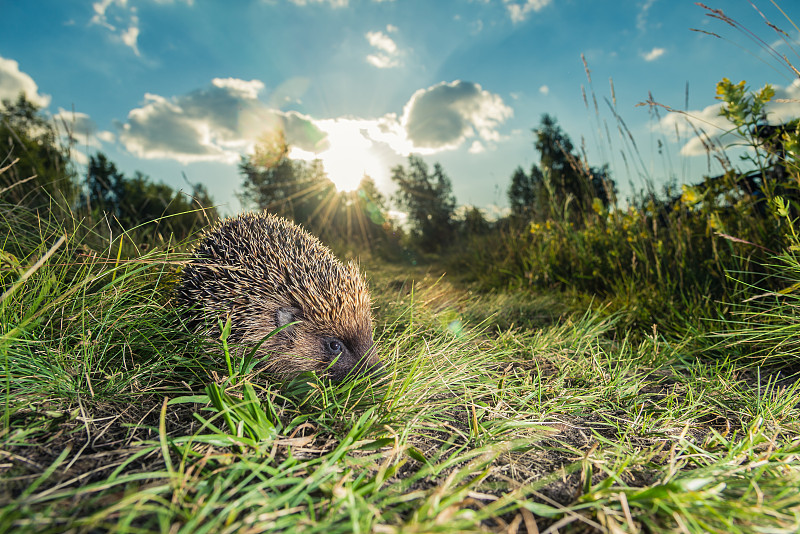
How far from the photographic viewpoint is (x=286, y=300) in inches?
112

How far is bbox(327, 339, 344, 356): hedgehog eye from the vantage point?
109 inches

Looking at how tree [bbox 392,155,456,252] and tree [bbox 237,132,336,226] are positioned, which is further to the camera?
tree [bbox 392,155,456,252]

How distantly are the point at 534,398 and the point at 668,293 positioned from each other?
2.43 metres

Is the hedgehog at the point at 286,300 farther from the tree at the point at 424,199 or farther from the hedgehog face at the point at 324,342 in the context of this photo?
the tree at the point at 424,199

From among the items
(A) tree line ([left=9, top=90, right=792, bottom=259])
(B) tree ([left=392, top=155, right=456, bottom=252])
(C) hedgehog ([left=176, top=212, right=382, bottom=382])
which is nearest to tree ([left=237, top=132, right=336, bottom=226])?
(A) tree line ([left=9, top=90, right=792, bottom=259])

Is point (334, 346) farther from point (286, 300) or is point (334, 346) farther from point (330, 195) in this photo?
point (330, 195)

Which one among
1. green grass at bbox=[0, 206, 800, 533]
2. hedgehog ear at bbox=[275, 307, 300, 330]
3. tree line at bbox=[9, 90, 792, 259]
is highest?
tree line at bbox=[9, 90, 792, 259]

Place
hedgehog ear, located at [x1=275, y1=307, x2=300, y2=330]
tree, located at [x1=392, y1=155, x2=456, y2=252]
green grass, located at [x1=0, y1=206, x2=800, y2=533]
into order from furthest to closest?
tree, located at [x1=392, y1=155, x2=456, y2=252] < hedgehog ear, located at [x1=275, y1=307, x2=300, y2=330] < green grass, located at [x1=0, y1=206, x2=800, y2=533]

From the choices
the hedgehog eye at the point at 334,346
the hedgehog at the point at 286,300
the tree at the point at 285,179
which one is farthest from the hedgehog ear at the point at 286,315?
the tree at the point at 285,179

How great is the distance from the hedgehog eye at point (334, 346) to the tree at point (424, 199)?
78.1 ft

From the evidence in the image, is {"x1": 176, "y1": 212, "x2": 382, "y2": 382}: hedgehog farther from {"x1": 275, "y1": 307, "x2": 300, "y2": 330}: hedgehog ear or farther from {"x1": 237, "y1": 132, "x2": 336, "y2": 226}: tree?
{"x1": 237, "y1": 132, "x2": 336, "y2": 226}: tree

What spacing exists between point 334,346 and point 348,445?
4.53ft

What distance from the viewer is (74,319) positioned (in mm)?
1981

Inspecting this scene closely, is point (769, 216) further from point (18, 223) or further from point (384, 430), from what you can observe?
point (18, 223)
